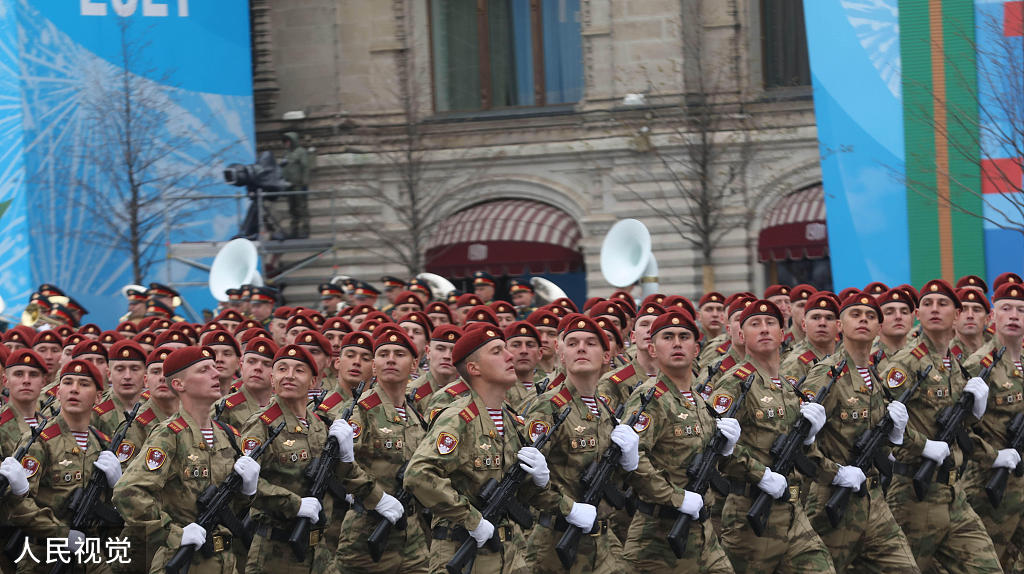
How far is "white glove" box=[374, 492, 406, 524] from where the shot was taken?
8.69 metres

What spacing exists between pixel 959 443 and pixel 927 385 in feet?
1.51

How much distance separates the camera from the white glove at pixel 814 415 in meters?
9.02

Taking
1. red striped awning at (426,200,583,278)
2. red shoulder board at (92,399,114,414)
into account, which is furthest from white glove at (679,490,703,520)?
red striped awning at (426,200,583,278)

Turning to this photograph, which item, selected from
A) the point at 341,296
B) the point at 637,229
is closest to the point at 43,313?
the point at 341,296

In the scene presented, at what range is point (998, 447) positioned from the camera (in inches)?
415

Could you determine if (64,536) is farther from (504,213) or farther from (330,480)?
(504,213)

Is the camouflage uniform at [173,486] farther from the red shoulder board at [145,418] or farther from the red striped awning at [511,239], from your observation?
the red striped awning at [511,239]

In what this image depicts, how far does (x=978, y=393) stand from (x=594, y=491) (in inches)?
127

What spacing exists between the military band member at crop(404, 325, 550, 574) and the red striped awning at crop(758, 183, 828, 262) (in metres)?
18.3

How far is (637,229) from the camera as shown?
2097 cm

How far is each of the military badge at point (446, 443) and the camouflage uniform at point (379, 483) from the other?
1.22 m

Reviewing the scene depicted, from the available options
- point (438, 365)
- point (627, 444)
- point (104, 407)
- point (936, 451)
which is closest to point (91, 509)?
point (104, 407)

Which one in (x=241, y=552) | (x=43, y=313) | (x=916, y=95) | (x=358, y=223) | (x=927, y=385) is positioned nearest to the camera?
(x=241, y=552)

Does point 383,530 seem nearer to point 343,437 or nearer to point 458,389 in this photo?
point 343,437
